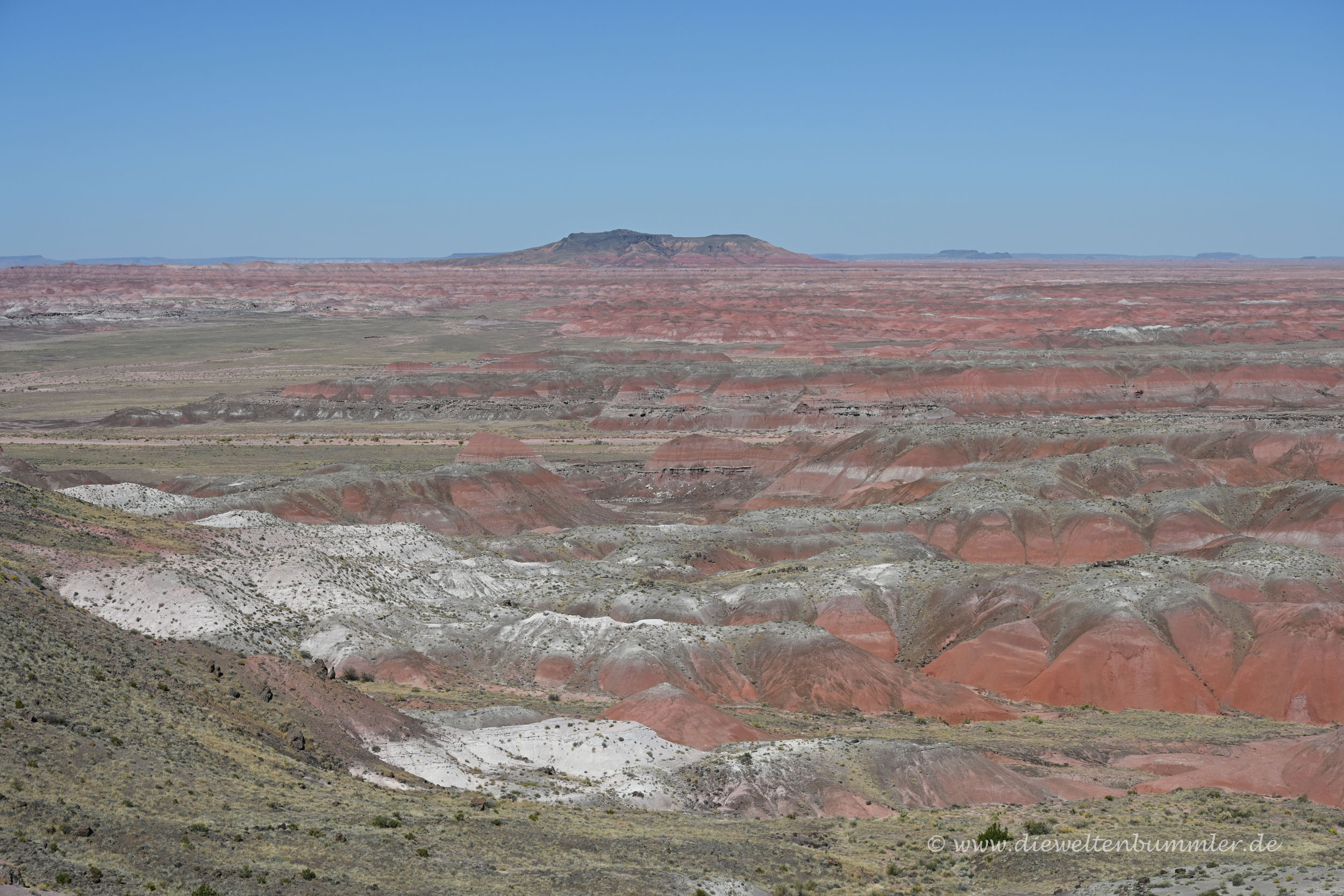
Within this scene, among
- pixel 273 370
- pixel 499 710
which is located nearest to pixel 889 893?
pixel 499 710

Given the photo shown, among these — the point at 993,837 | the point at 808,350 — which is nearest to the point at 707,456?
the point at 993,837

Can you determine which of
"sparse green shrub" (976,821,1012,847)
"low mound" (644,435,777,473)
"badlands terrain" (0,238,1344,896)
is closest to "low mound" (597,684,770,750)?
"badlands terrain" (0,238,1344,896)

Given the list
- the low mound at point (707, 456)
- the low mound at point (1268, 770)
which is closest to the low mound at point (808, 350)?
the low mound at point (707, 456)

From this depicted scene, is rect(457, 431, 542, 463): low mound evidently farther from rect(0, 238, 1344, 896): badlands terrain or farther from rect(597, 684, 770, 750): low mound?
rect(597, 684, 770, 750): low mound

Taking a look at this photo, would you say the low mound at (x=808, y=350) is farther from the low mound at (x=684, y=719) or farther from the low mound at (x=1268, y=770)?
the low mound at (x=1268, y=770)

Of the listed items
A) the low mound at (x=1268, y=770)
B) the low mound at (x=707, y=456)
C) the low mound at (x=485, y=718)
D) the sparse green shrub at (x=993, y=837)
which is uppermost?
the low mound at (x=707, y=456)

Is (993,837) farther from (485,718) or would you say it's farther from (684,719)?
(485,718)
